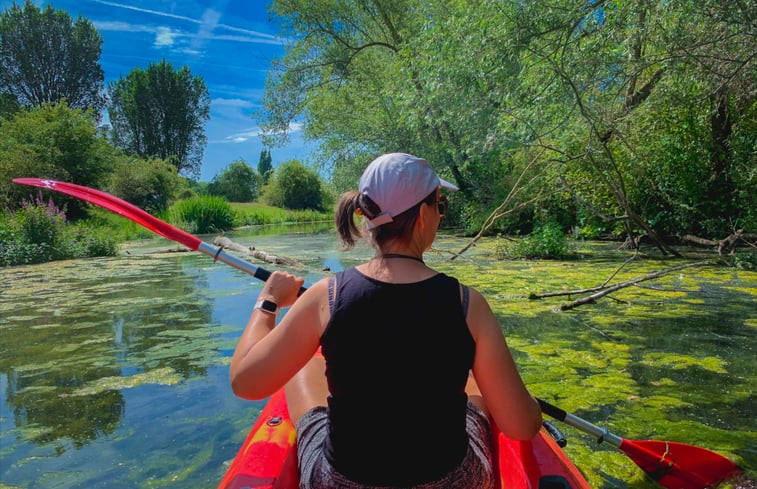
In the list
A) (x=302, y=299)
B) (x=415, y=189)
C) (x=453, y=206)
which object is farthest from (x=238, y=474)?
(x=453, y=206)

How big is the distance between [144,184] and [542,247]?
19.2m

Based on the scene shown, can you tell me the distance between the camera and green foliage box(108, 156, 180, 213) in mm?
21703

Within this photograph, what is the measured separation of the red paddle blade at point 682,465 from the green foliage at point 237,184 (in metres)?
44.2

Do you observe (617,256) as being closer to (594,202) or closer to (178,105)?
(594,202)

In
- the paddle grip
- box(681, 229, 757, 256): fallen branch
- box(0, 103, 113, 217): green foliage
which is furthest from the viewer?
box(0, 103, 113, 217): green foliage

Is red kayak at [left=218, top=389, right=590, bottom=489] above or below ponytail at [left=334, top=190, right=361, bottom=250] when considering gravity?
below

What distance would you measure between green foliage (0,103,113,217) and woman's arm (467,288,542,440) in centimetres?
1649

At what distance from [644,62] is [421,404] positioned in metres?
4.07

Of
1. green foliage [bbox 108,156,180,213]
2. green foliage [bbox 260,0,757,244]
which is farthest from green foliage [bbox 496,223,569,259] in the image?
green foliage [bbox 108,156,180,213]

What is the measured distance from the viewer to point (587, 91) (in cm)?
464

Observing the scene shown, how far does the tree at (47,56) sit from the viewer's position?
33438mm

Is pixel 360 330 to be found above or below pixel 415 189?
below

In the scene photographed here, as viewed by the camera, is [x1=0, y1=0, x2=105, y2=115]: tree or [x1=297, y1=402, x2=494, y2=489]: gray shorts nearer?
[x1=297, y1=402, x2=494, y2=489]: gray shorts

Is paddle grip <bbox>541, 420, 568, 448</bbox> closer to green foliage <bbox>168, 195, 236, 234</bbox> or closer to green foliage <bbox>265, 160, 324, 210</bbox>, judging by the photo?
green foliage <bbox>168, 195, 236, 234</bbox>
